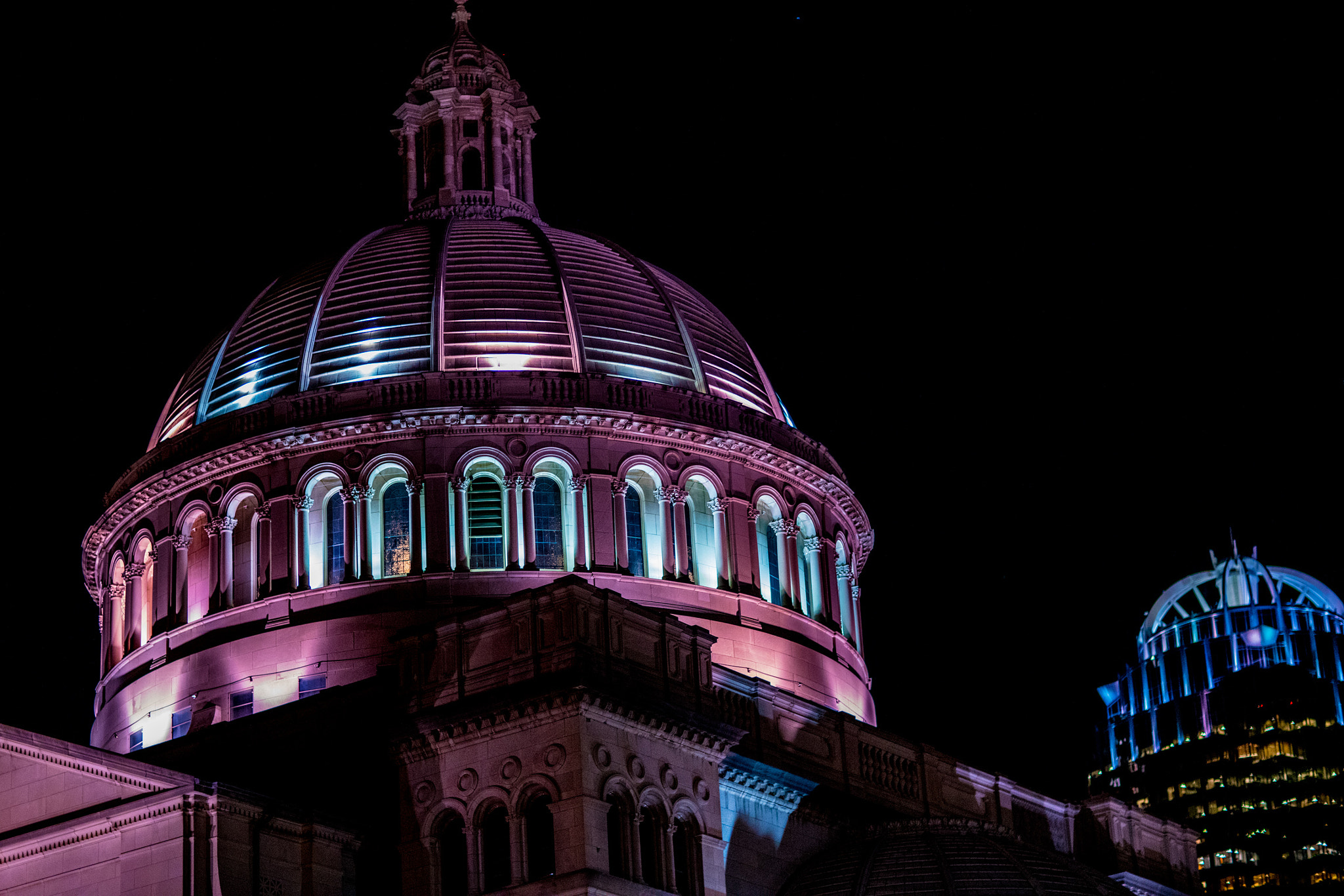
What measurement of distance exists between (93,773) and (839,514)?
28.5 meters

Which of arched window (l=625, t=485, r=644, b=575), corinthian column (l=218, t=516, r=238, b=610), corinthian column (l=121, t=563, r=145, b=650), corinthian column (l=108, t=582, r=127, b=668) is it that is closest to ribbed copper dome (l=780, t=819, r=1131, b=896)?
arched window (l=625, t=485, r=644, b=575)

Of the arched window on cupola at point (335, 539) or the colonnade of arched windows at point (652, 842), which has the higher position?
the arched window on cupola at point (335, 539)

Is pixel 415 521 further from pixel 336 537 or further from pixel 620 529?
pixel 620 529

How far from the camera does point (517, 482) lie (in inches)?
2399

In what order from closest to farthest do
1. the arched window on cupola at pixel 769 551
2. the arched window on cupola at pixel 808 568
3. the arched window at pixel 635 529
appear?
the arched window at pixel 635 529, the arched window on cupola at pixel 769 551, the arched window on cupola at pixel 808 568

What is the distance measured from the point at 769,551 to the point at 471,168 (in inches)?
750

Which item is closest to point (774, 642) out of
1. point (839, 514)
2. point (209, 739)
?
point (839, 514)

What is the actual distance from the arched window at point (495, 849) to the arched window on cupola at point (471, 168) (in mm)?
33720

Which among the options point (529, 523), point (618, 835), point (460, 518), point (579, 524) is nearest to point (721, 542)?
point (579, 524)

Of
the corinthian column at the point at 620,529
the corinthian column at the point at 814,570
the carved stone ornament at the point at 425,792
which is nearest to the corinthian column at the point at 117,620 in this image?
the corinthian column at the point at 620,529

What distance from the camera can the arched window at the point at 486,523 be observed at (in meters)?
60.3

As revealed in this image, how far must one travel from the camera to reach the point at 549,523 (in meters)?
61.2

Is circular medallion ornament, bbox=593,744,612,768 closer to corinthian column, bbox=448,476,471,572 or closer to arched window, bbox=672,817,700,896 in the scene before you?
arched window, bbox=672,817,700,896

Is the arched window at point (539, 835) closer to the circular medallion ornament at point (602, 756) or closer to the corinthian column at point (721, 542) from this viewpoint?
the circular medallion ornament at point (602, 756)
